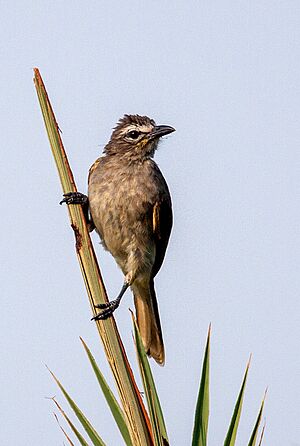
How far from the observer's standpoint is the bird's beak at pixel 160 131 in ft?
21.3

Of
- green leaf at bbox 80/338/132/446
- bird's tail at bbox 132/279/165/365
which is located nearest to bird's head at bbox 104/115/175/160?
bird's tail at bbox 132/279/165/365

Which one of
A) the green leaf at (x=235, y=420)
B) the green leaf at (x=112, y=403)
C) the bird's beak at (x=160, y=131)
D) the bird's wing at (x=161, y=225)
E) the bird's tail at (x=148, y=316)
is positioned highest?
the bird's beak at (x=160, y=131)

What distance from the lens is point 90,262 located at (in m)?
3.21

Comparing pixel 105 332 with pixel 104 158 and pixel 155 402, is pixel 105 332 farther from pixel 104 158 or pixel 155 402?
pixel 104 158

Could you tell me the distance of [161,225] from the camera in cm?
658

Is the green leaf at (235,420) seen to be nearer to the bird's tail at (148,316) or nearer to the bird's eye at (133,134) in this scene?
the bird's tail at (148,316)

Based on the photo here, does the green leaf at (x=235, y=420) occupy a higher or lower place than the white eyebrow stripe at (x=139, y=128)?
lower

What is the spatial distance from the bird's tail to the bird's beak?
54.3 inches

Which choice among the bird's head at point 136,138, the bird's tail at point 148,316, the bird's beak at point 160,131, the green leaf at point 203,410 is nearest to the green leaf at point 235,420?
Result: the green leaf at point 203,410

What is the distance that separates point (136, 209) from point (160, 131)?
0.75 m

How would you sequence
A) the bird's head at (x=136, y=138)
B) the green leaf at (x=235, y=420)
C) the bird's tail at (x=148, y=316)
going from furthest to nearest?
the bird's head at (x=136, y=138) < the bird's tail at (x=148, y=316) < the green leaf at (x=235, y=420)

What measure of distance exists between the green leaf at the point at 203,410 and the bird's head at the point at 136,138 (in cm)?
402

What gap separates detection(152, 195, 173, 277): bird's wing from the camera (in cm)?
648

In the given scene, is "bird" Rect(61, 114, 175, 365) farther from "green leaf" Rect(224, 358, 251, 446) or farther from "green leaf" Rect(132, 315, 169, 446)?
"green leaf" Rect(224, 358, 251, 446)
